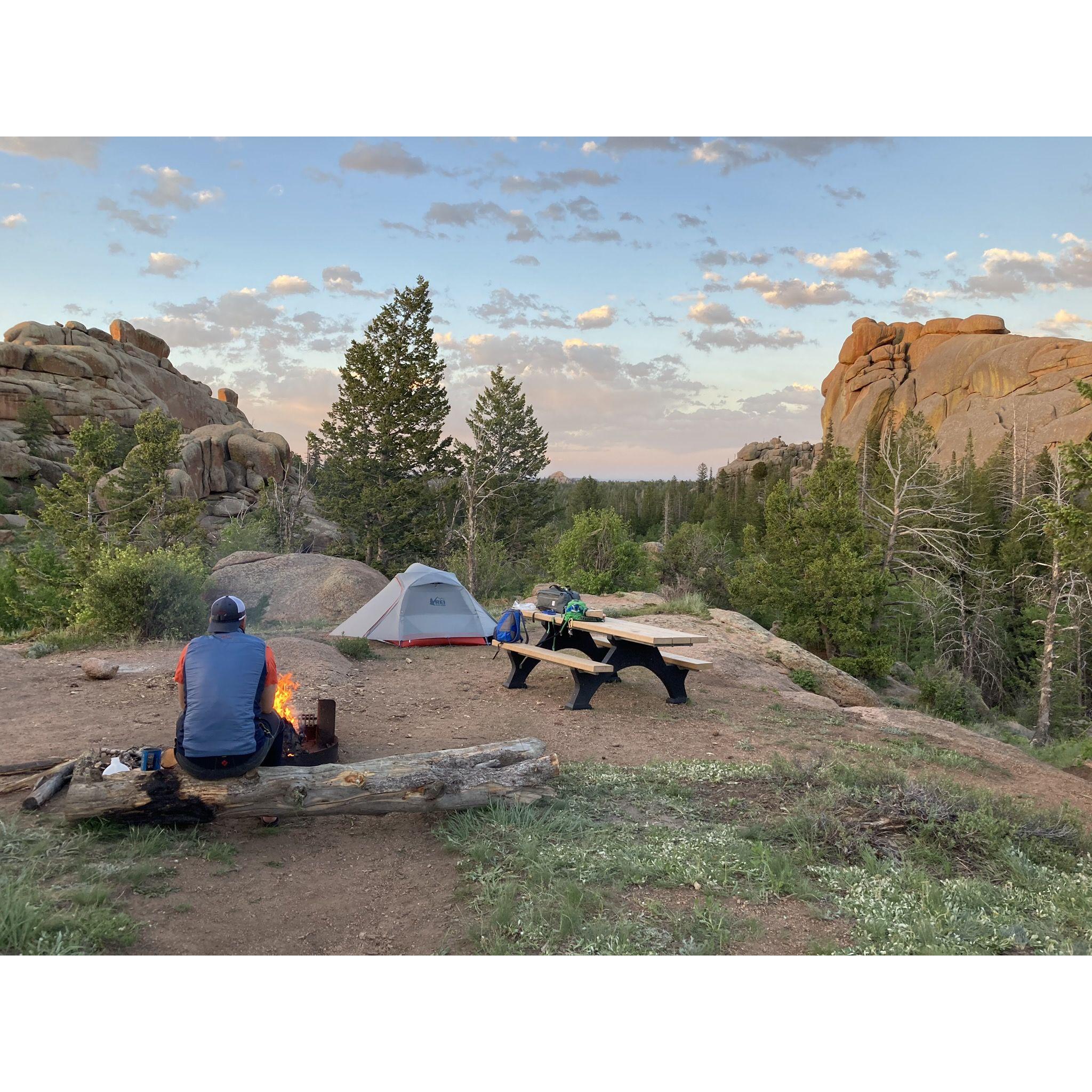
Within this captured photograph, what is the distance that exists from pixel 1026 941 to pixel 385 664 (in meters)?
8.02

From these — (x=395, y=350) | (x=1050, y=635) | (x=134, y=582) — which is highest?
(x=395, y=350)

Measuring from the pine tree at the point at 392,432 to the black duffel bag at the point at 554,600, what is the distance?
20880mm

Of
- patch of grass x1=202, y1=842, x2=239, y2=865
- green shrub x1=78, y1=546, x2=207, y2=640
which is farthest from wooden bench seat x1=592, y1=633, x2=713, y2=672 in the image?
green shrub x1=78, y1=546, x2=207, y2=640

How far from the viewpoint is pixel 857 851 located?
13.8 ft

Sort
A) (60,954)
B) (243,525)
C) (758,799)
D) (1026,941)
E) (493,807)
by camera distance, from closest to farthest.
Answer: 1. (60,954)
2. (1026,941)
3. (493,807)
4. (758,799)
5. (243,525)

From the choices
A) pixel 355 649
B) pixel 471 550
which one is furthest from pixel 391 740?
pixel 471 550

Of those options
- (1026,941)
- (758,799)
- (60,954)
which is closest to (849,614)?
(758,799)

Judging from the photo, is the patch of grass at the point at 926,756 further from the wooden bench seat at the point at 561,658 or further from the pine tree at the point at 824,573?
the pine tree at the point at 824,573

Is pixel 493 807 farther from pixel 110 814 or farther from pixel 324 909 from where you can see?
pixel 110 814

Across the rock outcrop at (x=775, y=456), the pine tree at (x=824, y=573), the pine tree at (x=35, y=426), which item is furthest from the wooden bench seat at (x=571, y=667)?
the rock outcrop at (x=775, y=456)

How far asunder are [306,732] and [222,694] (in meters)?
1.82

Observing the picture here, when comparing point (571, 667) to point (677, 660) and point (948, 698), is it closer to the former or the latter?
point (677, 660)

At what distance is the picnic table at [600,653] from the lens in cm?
776

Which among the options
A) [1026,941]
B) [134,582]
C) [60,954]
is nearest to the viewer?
[60,954]
